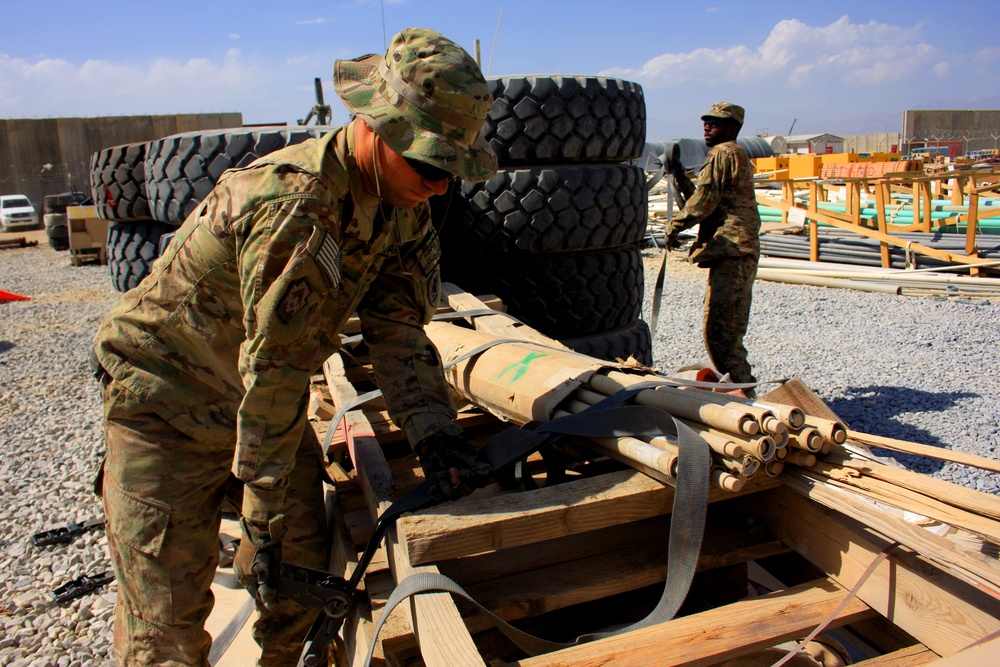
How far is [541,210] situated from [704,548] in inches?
91.3

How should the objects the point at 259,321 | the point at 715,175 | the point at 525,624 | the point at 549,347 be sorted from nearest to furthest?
the point at 259,321 → the point at 525,624 → the point at 549,347 → the point at 715,175

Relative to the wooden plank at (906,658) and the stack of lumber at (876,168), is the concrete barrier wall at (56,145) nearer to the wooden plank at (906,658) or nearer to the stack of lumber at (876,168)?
the stack of lumber at (876,168)

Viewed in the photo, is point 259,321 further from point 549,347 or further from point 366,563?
point 549,347

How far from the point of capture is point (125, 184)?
4328 millimetres

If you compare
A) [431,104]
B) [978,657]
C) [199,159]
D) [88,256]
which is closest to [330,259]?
[431,104]

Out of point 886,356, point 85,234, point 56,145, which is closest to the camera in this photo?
point 886,356

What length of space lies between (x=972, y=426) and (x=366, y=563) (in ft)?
13.4

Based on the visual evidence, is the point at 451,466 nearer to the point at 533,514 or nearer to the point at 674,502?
the point at 533,514

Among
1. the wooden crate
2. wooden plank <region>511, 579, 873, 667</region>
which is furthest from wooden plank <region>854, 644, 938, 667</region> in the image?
the wooden crate

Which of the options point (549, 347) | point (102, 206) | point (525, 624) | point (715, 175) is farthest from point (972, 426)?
point (102, 206)

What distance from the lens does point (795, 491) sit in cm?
170

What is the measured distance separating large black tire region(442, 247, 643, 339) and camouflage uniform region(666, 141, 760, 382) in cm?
110

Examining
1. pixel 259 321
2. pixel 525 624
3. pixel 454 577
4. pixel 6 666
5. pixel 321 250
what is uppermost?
pixel 321 250

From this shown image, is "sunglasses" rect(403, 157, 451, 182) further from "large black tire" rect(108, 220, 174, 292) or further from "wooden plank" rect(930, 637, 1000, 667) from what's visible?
"large black tire" rect(108, 220, 174, 292)
